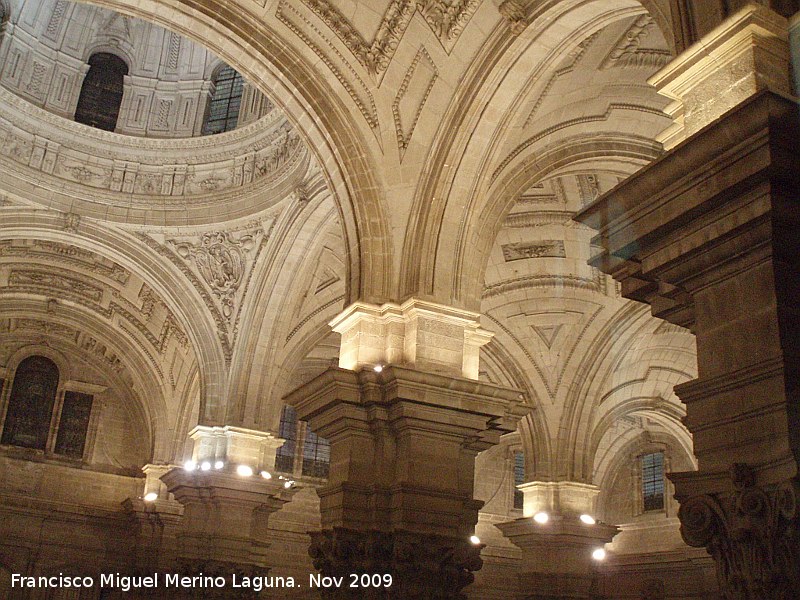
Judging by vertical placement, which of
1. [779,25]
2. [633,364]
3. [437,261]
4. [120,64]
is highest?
[120,64]

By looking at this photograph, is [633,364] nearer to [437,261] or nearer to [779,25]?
[437,261]

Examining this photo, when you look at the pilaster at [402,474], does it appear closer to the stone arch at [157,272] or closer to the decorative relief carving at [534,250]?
the decorative relief carving at [534,250]

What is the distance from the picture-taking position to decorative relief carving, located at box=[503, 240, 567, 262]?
1430 cm

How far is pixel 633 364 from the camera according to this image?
55.6 feet

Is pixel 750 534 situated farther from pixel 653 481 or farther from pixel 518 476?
pixel 518 476

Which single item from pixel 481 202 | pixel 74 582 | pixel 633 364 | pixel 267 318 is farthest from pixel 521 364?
pixel 74 582

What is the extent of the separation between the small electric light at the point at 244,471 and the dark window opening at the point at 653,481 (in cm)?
1052

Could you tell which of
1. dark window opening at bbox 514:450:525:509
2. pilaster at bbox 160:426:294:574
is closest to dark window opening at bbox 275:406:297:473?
pilaster at bbox 160:426:294:574

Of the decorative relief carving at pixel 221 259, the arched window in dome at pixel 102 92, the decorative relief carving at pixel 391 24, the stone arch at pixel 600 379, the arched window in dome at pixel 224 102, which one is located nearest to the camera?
the decorative relief carving at pixel 391 24

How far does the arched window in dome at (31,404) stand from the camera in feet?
65.0

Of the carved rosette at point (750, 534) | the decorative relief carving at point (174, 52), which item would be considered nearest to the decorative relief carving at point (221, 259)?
the decorative relief carving at point (174, 52)

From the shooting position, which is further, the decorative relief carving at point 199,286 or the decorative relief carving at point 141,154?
the decorative relief carving at point 199,286

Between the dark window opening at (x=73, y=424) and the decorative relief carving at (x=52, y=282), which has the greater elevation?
the decorative relief carving at (x=52, y=282)

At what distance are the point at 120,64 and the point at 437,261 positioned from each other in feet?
35.2
